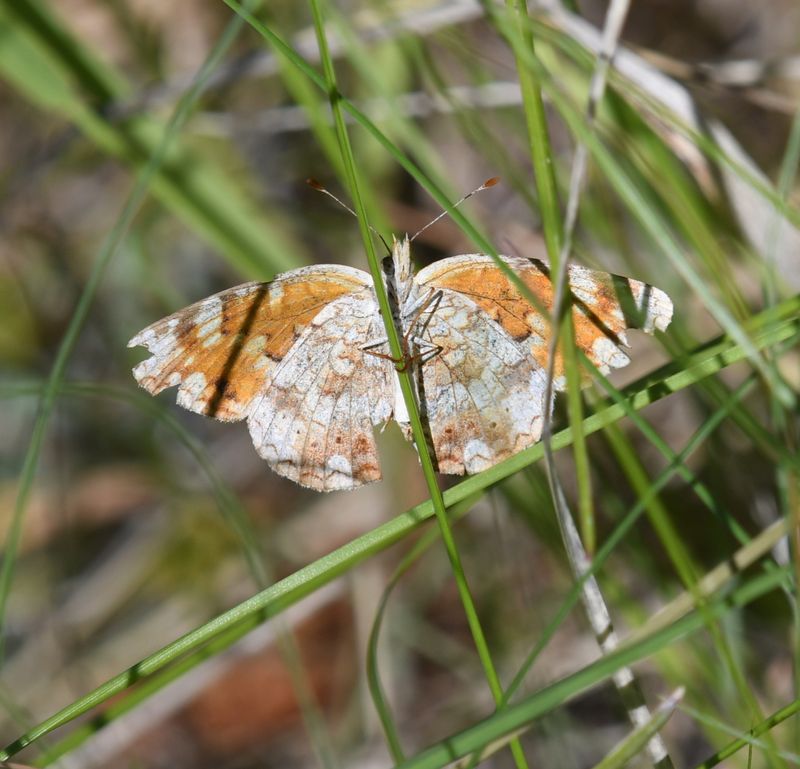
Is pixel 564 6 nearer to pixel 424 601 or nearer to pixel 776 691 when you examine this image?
pixel 776 691

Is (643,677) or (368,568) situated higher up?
(368,568)

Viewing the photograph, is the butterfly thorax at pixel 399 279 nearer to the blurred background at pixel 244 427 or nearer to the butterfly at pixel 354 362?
the butterfly at pixel 354 362

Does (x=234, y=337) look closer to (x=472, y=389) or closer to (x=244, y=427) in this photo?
(x=472, y=389)

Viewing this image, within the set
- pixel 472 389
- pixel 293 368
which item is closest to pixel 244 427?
pixel 293 368

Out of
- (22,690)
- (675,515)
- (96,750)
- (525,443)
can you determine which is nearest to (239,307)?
(525,443)

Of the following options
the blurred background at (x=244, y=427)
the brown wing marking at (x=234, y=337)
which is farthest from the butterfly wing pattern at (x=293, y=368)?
the blurred background at (x=244, y=427)
